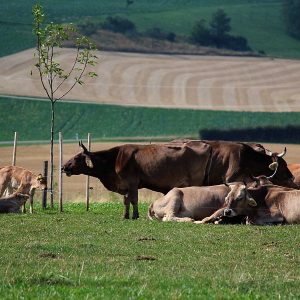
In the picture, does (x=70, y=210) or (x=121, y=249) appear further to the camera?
(x=70, y=210)

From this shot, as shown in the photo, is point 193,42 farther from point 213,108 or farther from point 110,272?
point 110,272

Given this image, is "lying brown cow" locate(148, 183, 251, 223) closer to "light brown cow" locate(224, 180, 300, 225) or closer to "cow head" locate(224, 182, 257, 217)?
"cow head" locate(224, 182, 257, 217)

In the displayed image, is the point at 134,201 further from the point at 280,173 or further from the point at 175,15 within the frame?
the point at 175,15

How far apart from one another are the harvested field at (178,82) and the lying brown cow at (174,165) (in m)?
54.2

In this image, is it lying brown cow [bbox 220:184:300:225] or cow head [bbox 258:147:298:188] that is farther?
cow head [bbox 258:147:298:188]

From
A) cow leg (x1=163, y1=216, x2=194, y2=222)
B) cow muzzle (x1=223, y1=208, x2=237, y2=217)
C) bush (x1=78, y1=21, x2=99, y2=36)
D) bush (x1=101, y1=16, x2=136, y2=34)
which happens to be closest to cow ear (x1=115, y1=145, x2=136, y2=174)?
cow leg (x1=163, y1=216, x2=194, y2=222)

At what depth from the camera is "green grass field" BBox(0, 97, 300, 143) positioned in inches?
2921

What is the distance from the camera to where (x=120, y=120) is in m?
78.0

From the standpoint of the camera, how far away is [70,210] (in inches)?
1086

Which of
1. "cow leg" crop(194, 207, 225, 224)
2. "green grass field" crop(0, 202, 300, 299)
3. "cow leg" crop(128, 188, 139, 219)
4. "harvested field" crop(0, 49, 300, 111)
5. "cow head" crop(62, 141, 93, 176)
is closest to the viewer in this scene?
"green grass field" crop(0, 202, 300, 299)

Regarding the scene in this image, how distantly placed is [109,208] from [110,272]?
14.7 metres

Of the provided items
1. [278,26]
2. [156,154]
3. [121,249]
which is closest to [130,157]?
[156,154]

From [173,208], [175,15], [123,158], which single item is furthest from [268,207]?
[175,15]

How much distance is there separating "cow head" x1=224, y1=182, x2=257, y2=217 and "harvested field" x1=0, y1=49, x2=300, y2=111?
190 feet
